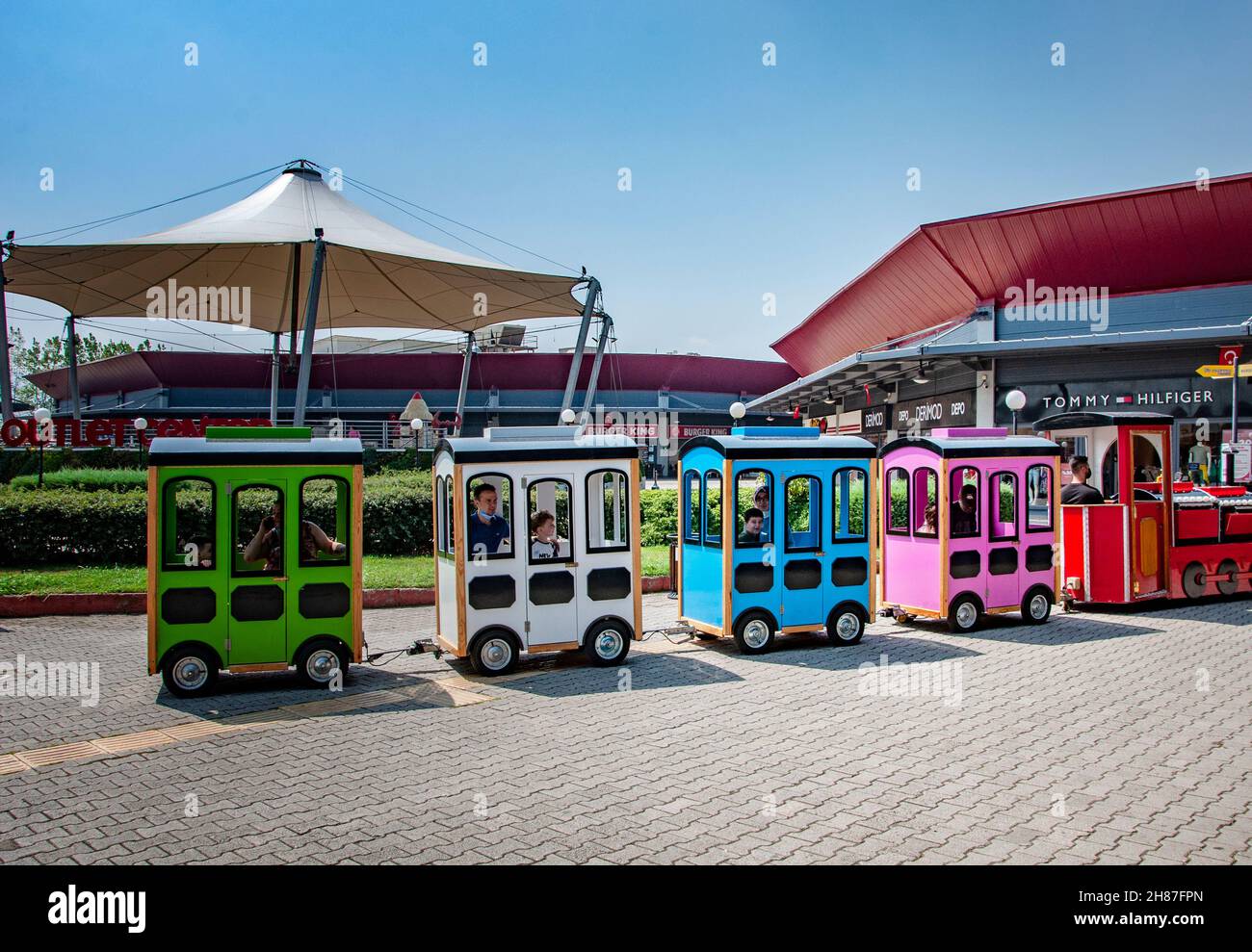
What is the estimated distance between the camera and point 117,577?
14.1 meters

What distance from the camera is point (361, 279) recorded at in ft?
97.5

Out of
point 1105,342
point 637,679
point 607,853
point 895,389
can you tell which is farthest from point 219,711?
point 895,389

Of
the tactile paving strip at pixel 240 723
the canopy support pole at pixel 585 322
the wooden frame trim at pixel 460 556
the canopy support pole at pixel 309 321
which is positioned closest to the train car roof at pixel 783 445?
the wooden frame trim at pixel 460 556

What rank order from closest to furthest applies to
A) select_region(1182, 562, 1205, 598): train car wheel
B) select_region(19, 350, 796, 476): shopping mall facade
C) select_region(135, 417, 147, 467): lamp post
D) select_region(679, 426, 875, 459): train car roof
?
select_region(679, 426, 875, 459): train car roof → select_region(1182, 562, 1205, 598): train car wheel → select_region(135, 417, 147, 467): lamp post → select_region(19, 350, 796, 476): shopping mall facade

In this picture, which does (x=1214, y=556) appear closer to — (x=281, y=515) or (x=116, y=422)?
(x=281, y=515)

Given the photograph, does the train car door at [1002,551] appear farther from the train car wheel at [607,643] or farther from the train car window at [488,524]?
the train car window at [488,524]

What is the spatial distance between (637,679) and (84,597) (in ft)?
27.5

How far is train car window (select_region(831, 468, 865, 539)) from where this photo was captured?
11148 millimetres

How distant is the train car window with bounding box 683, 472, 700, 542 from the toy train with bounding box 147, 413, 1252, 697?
3 centimetres

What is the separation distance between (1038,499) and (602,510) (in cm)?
615

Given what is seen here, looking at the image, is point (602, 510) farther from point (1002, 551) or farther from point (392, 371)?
point (392, 371)

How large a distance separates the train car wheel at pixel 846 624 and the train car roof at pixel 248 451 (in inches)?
223

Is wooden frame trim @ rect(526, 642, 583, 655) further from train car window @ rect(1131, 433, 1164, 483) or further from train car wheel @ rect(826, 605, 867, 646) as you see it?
train car window @ rect(1131, 433, 1164, 483)

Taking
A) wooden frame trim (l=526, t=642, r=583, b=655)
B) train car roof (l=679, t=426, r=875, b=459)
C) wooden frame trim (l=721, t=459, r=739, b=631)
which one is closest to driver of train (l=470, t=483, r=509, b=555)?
wooden frame trim (l=526, t=642, r=583, b=655)
